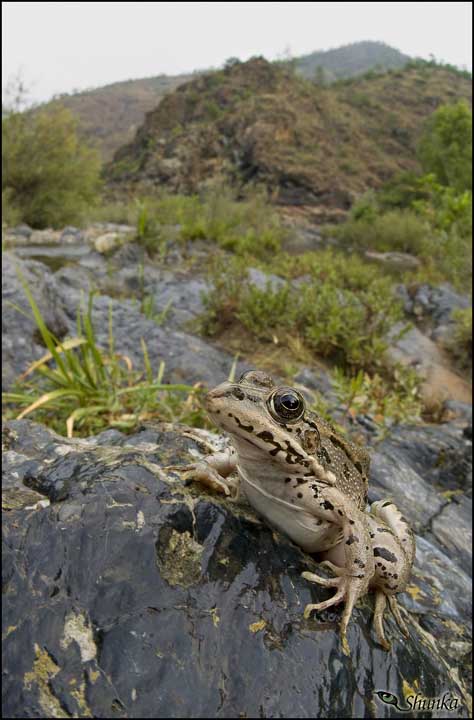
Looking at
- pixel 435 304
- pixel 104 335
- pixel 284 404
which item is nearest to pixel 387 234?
pixel 435 304

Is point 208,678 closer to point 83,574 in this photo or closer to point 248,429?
point 83,574

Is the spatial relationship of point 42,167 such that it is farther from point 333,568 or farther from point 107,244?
point 333,568

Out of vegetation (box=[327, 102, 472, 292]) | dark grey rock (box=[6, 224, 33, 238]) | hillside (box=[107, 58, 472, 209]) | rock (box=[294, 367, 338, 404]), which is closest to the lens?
rock (box=[294, 367, 338, 404])

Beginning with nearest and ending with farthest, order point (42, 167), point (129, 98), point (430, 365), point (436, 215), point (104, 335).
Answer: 1. point (104, 335)
2. point (430, 365)
3. point (436, 215)
4. point (42, 167)
5. point (129, 98)

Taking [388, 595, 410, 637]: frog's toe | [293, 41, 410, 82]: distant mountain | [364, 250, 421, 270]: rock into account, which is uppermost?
[293, 41, 410, 82]: distant mountain

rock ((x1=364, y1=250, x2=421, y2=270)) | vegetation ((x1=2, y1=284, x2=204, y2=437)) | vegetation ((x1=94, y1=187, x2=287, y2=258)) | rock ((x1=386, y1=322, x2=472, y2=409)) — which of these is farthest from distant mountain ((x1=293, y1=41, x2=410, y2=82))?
vegetation ((x1=2, y1=284, x2=204, y2=437))

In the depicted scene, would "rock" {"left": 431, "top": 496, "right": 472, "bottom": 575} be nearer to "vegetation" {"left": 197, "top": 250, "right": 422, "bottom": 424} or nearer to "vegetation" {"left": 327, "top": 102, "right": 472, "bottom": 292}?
"vegetation" {"left": 197, "top": 250, "right": 422, "bottom": 424}

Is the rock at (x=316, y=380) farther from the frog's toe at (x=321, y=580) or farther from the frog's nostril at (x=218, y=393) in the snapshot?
the frog's nostril at (x=218, y=393)
